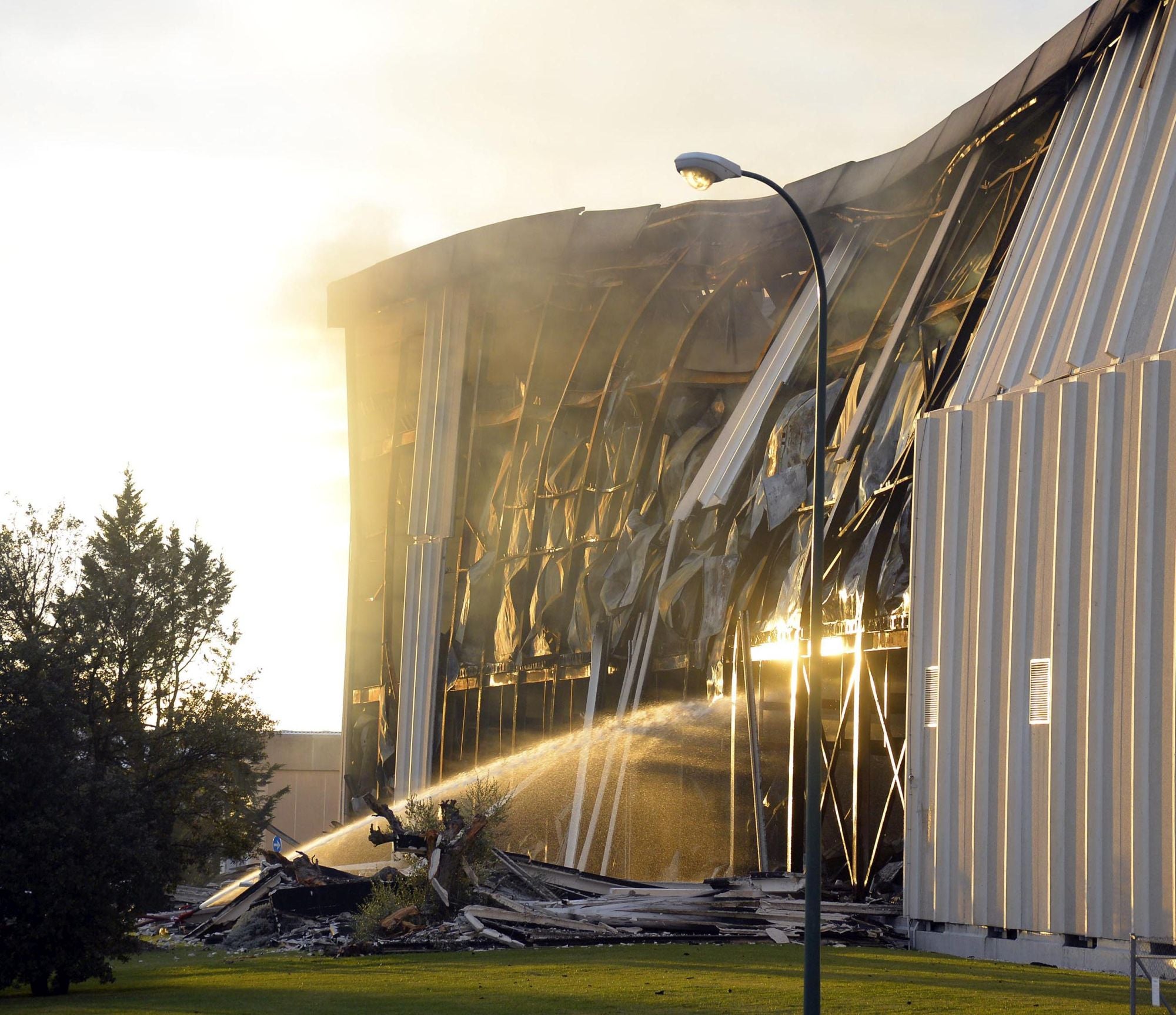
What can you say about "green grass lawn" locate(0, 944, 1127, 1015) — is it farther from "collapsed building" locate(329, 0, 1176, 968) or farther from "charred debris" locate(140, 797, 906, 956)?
"collapsed building" locate(329, 0, 1176, 968)

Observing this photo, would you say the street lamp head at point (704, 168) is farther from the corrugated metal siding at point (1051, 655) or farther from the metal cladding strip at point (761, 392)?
the metal cladding strip at point (761, 392)

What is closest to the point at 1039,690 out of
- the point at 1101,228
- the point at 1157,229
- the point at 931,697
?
the point at 931,697

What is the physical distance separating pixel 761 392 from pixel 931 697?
37.8 feet

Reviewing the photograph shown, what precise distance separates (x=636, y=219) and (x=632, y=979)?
23.3 meters

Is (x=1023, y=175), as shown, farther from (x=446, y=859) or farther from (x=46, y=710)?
(x=46, y=710)

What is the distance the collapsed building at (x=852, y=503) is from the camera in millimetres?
19578

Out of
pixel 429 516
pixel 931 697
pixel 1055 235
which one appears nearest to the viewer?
pixel 931 697

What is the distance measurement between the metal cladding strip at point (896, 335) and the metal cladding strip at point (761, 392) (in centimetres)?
377

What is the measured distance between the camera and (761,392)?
32.6 metres

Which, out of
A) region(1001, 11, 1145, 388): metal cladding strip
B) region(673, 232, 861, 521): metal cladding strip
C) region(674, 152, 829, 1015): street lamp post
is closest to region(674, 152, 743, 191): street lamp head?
region(674, 152, 829, 1015): street lamp post

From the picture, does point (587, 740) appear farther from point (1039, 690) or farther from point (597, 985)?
point (597, 985)

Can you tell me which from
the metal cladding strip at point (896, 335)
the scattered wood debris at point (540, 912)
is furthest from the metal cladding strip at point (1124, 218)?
the scattered wood debris at point (540, 912)

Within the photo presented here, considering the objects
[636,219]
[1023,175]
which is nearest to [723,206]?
[636,219]

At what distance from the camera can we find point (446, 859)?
79.0 ft
